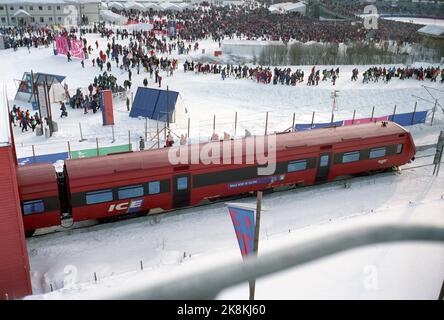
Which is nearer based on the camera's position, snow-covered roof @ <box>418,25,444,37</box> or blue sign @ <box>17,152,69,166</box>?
blue sign @ <box>17,152,69,166</box>

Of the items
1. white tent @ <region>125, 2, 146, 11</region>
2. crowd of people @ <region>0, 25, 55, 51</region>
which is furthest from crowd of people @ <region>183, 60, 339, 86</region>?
white tent @ <region>125, 2, 146, 11</region>

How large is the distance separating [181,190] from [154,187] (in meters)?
1.06

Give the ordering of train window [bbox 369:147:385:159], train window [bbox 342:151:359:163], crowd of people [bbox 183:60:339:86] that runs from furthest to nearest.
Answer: crowd of people [bbox 183:60:339:86] → train window [bbox 369:147:385:159] → train window [bbox 342:151:359:163]

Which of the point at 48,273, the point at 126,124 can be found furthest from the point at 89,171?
the point at 126,124

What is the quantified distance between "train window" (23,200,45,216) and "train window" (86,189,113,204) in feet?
4.73

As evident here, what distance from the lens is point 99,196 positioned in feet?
47.0

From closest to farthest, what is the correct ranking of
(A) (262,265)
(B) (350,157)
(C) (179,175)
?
(A) (262,265), (C) (179,175), (B) (350,157)

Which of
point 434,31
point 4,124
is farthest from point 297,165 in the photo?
point 434,31

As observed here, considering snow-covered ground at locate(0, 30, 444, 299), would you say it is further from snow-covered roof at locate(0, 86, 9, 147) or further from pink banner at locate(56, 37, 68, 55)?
pink banner at locate(56, 37, 68, 55)

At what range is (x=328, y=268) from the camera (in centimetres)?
1170

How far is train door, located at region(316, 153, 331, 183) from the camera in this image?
17.9 metres

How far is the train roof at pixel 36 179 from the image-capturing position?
13305 millimetres

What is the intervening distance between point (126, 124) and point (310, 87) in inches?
648

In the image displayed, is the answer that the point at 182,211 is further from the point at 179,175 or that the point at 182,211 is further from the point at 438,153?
the point at 438,153
